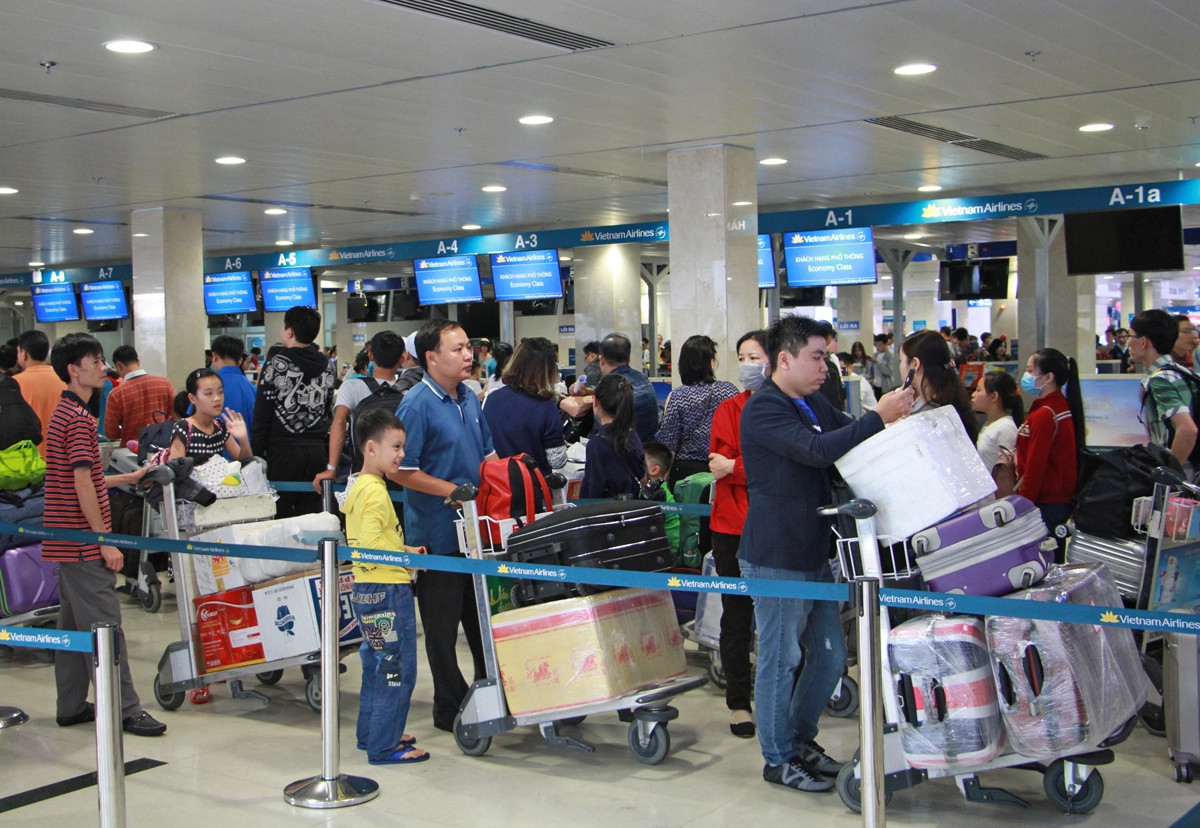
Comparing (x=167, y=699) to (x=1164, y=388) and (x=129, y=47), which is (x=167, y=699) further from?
(x=1164, y=388)

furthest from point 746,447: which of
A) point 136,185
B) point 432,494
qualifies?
point 136,185

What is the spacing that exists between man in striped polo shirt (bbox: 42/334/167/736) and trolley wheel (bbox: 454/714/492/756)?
1.35 meters

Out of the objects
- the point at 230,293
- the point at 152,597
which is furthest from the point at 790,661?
the point at 230,293

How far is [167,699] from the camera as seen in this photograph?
219 inches

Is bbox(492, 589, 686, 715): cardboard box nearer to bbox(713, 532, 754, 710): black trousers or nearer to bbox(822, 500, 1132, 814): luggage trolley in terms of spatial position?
bbox(713, 532, 754, 710): black trousers

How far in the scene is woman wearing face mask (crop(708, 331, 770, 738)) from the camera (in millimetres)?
4844

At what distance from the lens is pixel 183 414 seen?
27.2 feet

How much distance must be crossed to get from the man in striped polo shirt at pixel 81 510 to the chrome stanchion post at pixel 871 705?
3.14m

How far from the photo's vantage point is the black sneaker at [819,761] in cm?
432

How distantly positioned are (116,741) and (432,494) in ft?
5.61

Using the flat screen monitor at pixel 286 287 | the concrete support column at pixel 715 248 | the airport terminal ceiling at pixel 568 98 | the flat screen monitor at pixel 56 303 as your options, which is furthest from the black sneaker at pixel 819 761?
the flat screen monitor at pixel 56 303

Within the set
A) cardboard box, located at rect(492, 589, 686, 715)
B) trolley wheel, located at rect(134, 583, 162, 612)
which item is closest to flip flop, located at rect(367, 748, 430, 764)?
cardboard box, located at rect(492, 589, 686, 715)

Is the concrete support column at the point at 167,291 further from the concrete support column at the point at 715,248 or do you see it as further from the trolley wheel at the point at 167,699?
the trolley wheel at the point at 167,699

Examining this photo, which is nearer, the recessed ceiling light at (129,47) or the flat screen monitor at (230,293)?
the recessed ceiling light at (129,47)
